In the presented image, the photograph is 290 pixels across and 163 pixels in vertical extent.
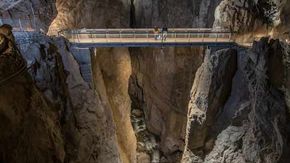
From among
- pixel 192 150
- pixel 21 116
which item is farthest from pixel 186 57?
pixel 21 116

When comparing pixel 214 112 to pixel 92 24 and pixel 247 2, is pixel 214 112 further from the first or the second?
pixel 92 24

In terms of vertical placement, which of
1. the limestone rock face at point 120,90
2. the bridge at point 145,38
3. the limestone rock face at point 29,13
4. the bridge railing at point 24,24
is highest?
the limestone rock face at point 29,13

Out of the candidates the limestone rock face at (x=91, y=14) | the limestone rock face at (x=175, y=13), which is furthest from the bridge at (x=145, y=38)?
the limestone rock face at (x=91, y=14)

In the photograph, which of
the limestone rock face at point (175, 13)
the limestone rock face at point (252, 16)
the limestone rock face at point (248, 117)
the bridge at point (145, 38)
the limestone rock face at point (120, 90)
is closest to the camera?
the limestone rock face at point (248, 117)

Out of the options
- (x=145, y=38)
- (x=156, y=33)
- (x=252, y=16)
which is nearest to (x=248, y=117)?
(x=252, y=16)

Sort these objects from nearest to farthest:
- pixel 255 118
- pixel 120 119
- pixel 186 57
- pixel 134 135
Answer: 1. pixel 255 118
2. pixel 186 57
3. pixel 120 119
4. pixel 134 135

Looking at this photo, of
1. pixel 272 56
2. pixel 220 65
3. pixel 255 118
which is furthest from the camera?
pixel 220 65

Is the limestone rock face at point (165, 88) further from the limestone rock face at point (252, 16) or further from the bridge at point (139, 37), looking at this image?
the limestone rock face at point (252, 16)

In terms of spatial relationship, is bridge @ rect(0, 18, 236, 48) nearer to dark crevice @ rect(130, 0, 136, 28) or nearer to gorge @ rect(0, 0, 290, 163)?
gorge @ rect(0, 0, 290, 163)
